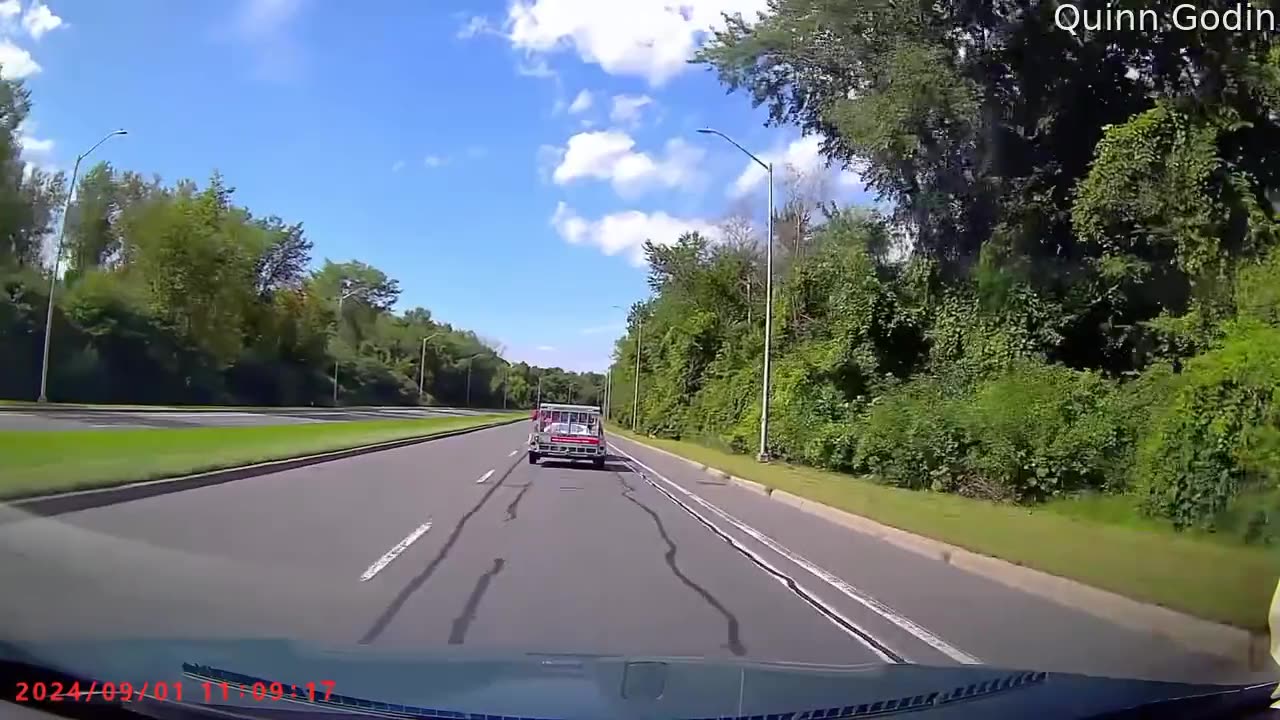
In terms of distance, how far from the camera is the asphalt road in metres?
Result: 6.46

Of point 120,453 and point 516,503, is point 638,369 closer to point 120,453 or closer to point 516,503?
point 120,453

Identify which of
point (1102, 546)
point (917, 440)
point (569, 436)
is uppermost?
point (917, 440)

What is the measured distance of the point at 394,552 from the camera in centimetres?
1030

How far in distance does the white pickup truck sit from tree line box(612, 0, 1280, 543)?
7492mm

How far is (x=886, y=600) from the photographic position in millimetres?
8836

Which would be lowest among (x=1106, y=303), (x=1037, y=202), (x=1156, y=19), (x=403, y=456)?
(x=403, y=456)

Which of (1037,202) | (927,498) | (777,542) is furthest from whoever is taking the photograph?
(1037,202)

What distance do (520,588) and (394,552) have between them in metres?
2.39

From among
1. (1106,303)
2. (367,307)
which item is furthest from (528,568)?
(367,307)

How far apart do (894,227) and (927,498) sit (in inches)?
494

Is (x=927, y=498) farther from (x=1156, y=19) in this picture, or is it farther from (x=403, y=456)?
(x=403, y=456)

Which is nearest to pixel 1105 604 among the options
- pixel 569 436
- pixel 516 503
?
pixel 516 503

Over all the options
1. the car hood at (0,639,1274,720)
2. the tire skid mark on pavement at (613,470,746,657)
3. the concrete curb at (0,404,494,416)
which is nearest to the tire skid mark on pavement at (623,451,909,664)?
the tire skid mark on pavement at (613,470,746,657)

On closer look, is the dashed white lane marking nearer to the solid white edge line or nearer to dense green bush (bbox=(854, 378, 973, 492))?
the solid white edge line
